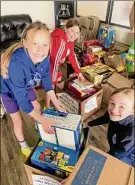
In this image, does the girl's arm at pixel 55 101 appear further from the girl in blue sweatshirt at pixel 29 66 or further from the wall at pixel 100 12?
the wall at pixel 100 12

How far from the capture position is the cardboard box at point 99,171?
0.40m

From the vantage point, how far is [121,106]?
318mm

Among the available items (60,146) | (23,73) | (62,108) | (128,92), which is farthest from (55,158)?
(128,92)

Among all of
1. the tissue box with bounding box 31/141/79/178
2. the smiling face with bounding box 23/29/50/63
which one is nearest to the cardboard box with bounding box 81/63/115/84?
the smiling face with bounding box 23/29/50/63

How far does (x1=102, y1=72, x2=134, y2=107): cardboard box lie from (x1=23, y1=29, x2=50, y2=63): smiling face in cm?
21

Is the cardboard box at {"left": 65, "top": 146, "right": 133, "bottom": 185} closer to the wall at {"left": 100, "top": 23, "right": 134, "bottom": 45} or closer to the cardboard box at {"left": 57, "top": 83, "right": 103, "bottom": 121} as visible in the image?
the cardboard box at {"left": 57, "top": 83, "right": 103, "bottom": 121}

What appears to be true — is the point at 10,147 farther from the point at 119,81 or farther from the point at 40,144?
the point at 119,81

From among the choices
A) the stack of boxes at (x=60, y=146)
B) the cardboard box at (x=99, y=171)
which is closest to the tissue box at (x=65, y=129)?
the stack of boxes at (x=60, y=146)

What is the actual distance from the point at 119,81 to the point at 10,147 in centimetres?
89

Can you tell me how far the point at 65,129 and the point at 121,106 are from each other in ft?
0.93

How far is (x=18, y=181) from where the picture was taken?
2.84ft

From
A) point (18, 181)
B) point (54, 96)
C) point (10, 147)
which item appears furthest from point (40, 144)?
point (10, 147)

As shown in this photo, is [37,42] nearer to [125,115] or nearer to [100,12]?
[100,12]

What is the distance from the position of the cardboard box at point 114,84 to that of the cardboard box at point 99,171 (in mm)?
136
